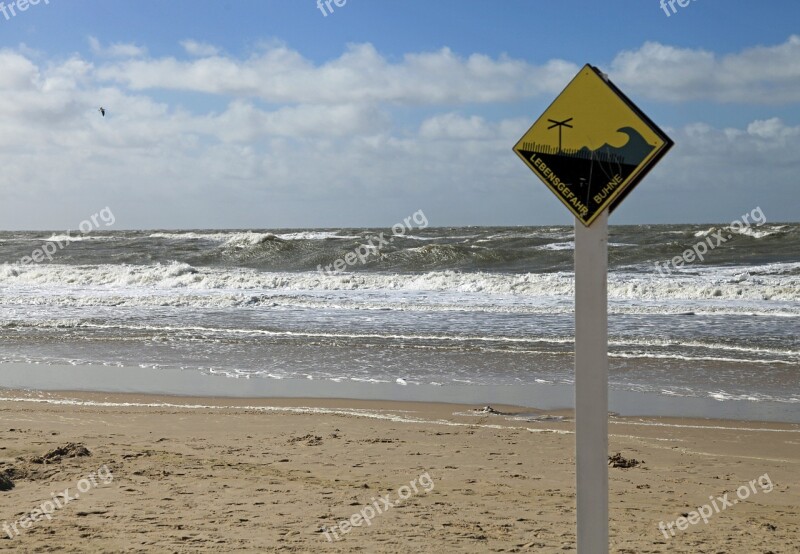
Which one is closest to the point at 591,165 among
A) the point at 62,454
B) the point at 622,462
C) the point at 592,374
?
the point at 592,374

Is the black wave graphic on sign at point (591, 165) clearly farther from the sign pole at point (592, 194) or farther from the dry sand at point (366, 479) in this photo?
the dry sand at point (366, 479)

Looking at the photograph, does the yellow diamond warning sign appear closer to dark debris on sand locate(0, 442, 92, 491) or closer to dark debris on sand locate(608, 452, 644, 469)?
dark debris on sand locate(608, 452, 644, 469)

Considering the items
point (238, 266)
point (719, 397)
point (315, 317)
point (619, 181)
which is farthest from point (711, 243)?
point (619, 181)

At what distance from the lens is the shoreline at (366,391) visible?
800cm

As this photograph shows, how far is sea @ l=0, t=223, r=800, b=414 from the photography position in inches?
401

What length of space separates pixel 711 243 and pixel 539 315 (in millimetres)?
21389

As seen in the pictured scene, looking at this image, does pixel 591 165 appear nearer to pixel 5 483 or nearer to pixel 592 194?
pixel 592 194

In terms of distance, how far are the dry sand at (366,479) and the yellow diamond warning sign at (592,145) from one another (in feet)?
7.68

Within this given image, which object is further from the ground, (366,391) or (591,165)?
(591,165)

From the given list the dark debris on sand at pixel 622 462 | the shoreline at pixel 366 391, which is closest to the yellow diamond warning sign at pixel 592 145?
the dark debris on sand at pixel 622 462

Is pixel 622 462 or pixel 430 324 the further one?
pixel 430 324

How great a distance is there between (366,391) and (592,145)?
A: 707 cm

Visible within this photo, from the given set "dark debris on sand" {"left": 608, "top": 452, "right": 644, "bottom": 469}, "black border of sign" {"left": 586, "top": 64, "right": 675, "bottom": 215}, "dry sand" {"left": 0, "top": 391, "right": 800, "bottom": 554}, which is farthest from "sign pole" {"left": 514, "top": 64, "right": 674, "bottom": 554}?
"dark debris on sand" {"left": 608, "top": 452, "right": 644, "bottom": 469}

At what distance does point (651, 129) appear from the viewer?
88.0 inches
